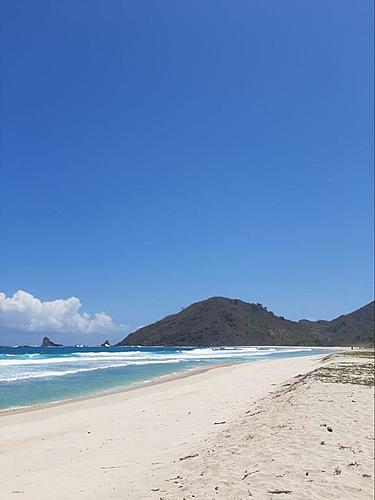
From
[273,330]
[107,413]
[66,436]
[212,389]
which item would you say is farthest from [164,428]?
[273,330]

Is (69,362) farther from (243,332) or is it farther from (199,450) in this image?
(243,332)

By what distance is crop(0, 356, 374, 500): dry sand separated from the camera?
713 centimetres

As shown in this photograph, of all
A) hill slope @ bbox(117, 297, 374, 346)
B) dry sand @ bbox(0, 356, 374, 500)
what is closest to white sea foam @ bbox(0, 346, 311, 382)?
dry sand @ bbox(0, 356, 374, 500)

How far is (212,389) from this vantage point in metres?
22.3

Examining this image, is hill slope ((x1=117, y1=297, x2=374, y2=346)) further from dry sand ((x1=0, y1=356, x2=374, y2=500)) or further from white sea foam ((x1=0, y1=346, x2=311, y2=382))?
dry sand ((x1=0, y1=356, x2=374, y2=500))

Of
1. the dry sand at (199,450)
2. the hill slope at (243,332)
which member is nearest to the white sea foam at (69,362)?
the dry sand at (199,450)

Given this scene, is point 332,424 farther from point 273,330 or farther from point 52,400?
point 273,330

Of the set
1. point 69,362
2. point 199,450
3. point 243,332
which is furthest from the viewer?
point 243,332

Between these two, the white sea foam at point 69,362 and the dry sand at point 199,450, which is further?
the white sea foam at point 69,362

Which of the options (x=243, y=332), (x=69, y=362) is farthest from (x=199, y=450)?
(x=243, y=332)

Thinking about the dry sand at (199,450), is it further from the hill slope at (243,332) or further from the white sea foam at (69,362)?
the hill slope at (243,332)

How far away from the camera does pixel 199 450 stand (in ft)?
30.2

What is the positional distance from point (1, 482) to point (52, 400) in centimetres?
1202

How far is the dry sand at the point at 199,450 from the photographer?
7133 millimetres
